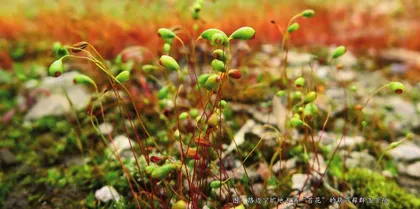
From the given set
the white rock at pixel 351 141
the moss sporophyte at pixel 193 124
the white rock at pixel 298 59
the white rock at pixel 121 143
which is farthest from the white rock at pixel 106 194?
the white rock at pixel 298 59

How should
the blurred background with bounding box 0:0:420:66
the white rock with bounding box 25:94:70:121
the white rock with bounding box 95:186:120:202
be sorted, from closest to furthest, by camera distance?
the white rock with bounding box 95:186:120:202
the white rock with bounding box 25:94:70:121
the blurred background with bounding box 0:0:420:66

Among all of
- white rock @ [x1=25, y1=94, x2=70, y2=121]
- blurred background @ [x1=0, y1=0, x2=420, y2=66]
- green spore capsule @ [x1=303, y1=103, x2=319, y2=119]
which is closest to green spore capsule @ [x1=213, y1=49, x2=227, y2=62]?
green spore capsule @ [x1=303, y1=103, x2=319, y2=119]

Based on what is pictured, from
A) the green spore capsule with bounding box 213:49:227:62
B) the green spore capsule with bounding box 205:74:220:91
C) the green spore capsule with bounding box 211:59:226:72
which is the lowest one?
the green spore capsule with bounding box 205:74:220:91

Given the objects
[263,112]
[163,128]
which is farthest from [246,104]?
[163,128]

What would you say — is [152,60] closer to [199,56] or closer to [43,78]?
[199,56]

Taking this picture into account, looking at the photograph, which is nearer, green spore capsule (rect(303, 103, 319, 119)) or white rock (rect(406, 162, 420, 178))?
green spore capsule (rect(303, 103, 319, 119))

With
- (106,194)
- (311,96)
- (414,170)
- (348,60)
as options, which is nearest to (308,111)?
(311,96)

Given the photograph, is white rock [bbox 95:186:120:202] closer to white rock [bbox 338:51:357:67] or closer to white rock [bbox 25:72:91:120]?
white rock [bbox 25:72:91:120]

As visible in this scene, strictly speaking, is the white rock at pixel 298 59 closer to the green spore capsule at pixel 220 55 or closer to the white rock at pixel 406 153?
the white rock at pixel 406 153
